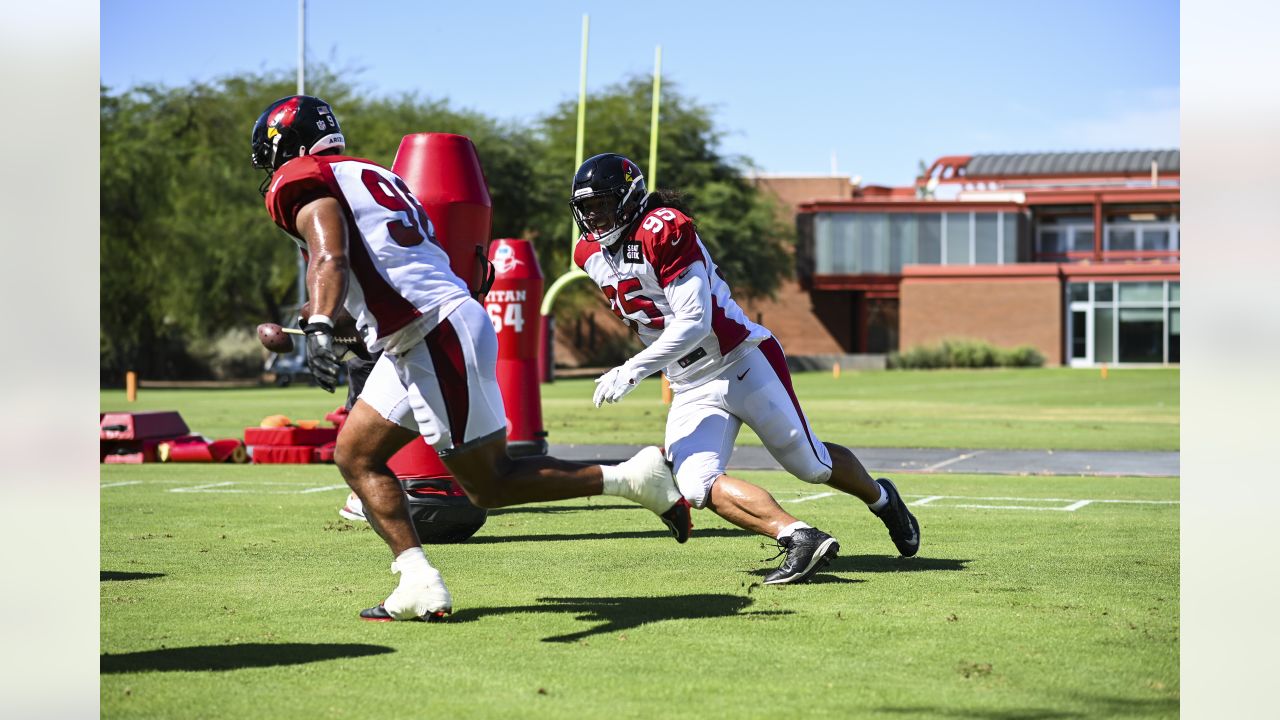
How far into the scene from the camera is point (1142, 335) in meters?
57.6

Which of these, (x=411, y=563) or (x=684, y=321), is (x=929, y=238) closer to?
(x=684, y=321)

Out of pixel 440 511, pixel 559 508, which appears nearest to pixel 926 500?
pixel 559 508

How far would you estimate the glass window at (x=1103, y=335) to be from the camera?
58281mm

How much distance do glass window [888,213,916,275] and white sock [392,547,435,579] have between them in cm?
6141

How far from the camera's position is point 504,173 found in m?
56.2

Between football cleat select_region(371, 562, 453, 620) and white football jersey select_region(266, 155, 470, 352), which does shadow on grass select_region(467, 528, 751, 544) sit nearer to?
football cleat select_region(371, 562, 453, 620)

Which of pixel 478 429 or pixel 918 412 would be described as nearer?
pixel 478 429

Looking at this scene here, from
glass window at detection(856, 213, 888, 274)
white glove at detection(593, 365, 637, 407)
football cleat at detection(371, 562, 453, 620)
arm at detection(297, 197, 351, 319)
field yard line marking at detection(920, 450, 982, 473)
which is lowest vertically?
field yard line marking at detection(920, 450, 982, 473)

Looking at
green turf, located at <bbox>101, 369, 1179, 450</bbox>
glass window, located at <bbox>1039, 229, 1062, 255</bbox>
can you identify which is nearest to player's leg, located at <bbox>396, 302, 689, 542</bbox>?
green turf, located at <bbox>101, 369, 1179, 450</bbox>

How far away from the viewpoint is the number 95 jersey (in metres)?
6.63

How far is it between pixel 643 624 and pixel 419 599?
2.90ft

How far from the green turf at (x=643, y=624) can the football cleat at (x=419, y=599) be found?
0.23ft

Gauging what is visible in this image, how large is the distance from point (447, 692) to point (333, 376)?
4.38 ft

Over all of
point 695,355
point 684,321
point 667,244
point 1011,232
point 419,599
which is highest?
point 1011,232
